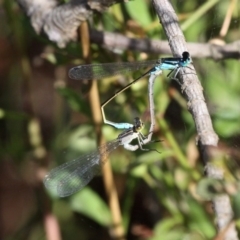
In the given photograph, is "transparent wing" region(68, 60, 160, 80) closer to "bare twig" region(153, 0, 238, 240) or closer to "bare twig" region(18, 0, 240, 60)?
"bare twig" region(18, 0, 240, 60)

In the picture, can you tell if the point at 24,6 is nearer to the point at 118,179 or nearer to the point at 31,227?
the point at 118,179

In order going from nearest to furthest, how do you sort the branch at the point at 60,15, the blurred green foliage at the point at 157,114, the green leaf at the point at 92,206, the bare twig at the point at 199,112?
1. the bare twig at the point at 199,112
2. the branch at the point at 60,15
3. the blurred green foliage at the point at 157,114
4. the green leaf at the point at 92,206

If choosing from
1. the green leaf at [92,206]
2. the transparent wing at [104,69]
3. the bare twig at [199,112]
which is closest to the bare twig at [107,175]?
the green leaf at [92,206]

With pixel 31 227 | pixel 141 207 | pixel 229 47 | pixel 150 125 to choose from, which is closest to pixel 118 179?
pixel 141 207

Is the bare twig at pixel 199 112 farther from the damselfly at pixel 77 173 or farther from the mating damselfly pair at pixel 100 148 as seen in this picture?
the damselfly at pixel 77 173

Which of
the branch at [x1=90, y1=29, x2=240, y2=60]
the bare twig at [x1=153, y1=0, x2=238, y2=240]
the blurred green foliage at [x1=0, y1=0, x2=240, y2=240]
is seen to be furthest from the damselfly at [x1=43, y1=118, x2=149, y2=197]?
the bare twig at [x1=153, y1=0, x2=238, y2=240]

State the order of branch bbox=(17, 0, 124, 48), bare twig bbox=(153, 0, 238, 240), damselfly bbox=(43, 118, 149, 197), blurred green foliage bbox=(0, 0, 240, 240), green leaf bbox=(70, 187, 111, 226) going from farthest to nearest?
green leaf bbox=(70, 187, 111, 226), blurred green foliage bbox=(0, 0, 240, 240), damselfly bbox=(43, 118, 149, 197), branch bbox=(17, 0, 124, 48), bare twig bbox=(153, 0, 238, 240)
